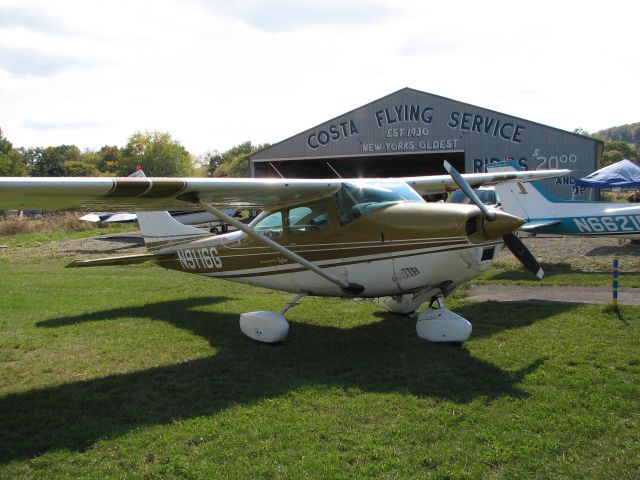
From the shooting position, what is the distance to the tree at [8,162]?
71.9 meters

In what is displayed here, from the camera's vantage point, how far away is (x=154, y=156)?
79.8 metres

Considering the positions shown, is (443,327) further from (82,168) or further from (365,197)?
(82,168)

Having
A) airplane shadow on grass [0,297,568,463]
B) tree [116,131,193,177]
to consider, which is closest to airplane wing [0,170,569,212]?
airplane shadow on grass [0,297,568,463]

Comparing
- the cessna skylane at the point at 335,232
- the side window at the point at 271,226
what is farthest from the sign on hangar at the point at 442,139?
the cessna skylane at the point at 335,232

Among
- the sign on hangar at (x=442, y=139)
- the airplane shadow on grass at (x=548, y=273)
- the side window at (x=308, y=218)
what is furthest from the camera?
the sign on hangar at (x=442, y=139)

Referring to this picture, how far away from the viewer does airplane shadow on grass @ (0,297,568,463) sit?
454cm

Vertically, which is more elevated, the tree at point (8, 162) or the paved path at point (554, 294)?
the tree at point (8, 162)

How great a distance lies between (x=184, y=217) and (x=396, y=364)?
22.4 metres

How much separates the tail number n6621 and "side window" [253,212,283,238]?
1145 mm

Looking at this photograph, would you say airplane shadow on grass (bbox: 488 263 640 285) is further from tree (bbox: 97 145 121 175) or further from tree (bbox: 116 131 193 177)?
tree (bbox: 97 145 121 175)

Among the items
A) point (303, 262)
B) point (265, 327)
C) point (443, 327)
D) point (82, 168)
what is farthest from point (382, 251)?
point (82, 168)

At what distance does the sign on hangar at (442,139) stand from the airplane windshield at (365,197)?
1933cm

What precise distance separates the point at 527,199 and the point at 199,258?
9.05 m

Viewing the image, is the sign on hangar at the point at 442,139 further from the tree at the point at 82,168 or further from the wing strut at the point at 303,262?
the tree at the point at 82,168
